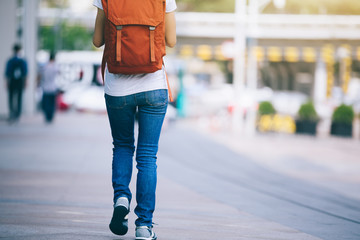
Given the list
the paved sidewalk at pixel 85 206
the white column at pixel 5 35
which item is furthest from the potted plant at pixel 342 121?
the paved sidewalk at pixel 85 206

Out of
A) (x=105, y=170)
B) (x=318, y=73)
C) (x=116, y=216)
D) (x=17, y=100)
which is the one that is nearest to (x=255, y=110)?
(x=17, y=100)

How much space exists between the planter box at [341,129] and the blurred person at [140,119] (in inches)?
590

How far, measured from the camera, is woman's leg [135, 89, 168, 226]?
3668mm

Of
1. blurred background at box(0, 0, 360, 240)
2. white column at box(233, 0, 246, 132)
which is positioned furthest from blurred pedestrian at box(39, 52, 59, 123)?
white column at box(233, 0, 246, 132)

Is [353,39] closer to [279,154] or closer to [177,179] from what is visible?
[279,154]

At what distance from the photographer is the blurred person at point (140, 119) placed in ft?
12.0

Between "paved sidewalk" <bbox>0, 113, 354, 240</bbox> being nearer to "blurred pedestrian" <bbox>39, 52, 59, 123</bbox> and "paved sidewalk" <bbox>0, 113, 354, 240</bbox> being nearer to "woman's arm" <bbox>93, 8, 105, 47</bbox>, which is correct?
"woman's arm" <bbox>93, 8, 105, 47</bbox>

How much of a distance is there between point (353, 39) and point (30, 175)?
3145cm

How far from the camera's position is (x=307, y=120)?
704 inches

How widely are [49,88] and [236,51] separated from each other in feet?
19.9

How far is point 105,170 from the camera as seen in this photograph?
24.9ft

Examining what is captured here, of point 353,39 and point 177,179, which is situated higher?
point 353,39

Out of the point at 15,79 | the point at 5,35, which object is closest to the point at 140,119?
the point at 15,79

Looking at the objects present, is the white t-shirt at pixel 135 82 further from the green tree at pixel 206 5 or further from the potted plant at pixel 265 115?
the green tree at pixel 206 5
